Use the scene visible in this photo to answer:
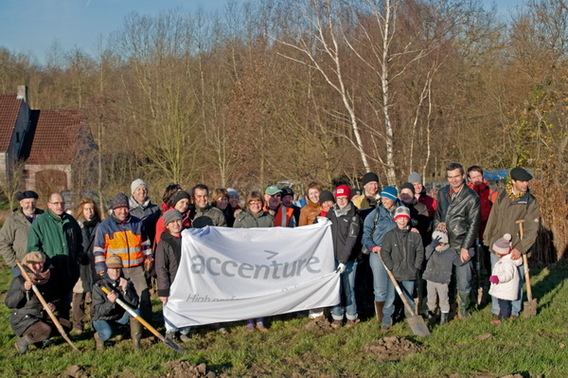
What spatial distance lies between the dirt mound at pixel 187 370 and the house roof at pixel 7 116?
3963 centimetres

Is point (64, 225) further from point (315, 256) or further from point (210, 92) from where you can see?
point (210, 92)

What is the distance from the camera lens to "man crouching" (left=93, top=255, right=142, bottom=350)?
298 inches

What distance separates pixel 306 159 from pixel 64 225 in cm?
1451

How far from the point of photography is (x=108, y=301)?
7648 mm

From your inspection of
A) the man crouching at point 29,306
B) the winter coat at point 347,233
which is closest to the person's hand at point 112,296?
the man crouching at point 29,306

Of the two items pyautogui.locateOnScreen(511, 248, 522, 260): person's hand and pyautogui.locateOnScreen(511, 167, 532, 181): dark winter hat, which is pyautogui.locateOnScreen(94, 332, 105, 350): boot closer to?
pyautogui.locateOnScreen(511, 248, 522, 260): person's hand

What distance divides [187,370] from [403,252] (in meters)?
3.32

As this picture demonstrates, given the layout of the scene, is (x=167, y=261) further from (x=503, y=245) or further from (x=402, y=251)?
(x=503, y=245)

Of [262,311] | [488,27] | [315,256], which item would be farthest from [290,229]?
[488,27]

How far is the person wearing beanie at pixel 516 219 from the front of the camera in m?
8.70

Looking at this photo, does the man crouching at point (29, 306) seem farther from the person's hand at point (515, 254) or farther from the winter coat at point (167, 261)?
the person's hand at point (515, 254)

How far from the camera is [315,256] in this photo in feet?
29.0

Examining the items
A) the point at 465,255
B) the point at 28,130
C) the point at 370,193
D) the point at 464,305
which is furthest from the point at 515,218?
the point at 28,130

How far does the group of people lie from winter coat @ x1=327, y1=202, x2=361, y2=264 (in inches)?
0.5
